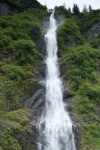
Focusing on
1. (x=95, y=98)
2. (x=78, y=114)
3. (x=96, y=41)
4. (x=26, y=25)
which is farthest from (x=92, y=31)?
(x=78, y=114)

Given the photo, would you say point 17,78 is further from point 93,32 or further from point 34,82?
point 93,32

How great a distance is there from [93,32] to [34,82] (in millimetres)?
19727

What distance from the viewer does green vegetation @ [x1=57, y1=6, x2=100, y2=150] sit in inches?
960

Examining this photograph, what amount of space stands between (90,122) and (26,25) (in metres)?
21.1

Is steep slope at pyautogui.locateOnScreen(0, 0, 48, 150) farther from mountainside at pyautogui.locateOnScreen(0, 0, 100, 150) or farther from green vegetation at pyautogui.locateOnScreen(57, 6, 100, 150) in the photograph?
green vegetation at pyautogui.locateOnScreen(57, 6, 100, 150)

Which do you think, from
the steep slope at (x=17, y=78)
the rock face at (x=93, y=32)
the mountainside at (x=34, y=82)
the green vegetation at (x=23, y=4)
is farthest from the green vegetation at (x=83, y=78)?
the green vegetation at (x=23, y=4)

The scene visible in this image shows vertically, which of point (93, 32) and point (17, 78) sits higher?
point (93, 32)

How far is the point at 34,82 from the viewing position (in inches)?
1147

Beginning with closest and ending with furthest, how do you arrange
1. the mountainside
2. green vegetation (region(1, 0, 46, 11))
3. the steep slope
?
the steep slope, the mountainside, green vegetation (region(1, 0, 46, 11))

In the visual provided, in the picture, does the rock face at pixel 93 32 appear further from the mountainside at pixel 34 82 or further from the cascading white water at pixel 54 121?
the cascading white water at pixel 54 121

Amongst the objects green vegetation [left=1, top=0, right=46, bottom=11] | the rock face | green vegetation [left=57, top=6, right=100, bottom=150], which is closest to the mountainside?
green vegetation [left=57, top=6, right=100, bottom=150]

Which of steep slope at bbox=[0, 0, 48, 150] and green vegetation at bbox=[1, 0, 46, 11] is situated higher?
green vegetation at bbox=[1, 0, 46, 11]

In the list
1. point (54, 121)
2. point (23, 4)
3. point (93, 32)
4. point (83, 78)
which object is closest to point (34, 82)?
point (83, 78)

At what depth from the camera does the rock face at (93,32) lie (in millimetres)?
43503
